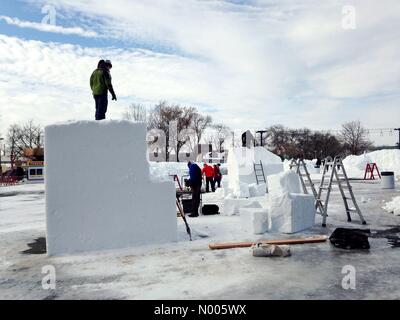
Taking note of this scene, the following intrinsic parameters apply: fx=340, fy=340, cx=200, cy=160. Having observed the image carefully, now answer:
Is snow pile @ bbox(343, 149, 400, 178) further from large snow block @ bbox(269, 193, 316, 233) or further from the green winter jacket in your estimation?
the green winter jacket

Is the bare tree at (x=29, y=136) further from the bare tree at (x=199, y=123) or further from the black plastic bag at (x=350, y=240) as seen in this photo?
the black plastic bag at (x=350, y=240)

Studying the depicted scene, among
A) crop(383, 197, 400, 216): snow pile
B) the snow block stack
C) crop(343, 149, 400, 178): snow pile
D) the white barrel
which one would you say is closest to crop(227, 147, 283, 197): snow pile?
the white barrel

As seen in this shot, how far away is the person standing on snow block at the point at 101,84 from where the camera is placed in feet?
22.8

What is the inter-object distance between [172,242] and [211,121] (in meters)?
51.6

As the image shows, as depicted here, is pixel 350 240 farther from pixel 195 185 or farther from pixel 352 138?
pixel 352 138

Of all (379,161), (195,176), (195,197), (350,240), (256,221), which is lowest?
(350,240)

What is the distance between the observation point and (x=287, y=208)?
23.1ft

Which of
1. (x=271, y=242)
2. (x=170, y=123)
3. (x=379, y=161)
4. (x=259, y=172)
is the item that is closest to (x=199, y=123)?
(x=170, y=123)

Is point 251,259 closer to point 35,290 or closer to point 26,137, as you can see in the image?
point 35,290

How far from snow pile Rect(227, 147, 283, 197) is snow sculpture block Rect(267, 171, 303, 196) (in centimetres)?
731

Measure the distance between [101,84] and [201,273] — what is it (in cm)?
441

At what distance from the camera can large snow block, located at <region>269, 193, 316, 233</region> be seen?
6965 mm

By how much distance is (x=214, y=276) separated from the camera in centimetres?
449

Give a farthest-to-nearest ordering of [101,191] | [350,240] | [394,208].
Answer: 1. [394,208]
2. [101,191]
3. [350,240]
